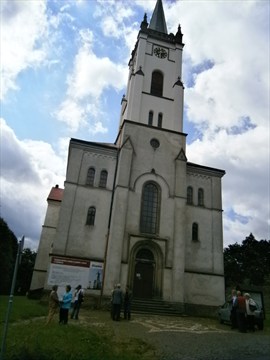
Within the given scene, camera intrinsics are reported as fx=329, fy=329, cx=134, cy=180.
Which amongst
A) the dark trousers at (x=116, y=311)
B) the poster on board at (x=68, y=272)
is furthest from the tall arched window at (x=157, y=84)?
the dark trousers at (x=116, y=311)

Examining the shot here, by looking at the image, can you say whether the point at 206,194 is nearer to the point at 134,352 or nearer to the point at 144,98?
the point at 144,98

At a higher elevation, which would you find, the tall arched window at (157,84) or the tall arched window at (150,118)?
the tall arched window at (157,84)

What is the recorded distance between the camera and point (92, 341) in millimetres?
9875

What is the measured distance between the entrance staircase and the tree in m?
38.2

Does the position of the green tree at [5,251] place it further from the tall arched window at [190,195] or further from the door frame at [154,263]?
the tall arched window at [190,195]

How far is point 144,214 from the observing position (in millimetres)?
27750

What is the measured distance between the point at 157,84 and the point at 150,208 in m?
13.8

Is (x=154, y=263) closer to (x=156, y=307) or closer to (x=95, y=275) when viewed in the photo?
(x=156, y=307)

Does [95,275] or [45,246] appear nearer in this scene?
[95,275]

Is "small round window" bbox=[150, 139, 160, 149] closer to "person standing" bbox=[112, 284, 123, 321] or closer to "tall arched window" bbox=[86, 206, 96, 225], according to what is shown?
"tall arched window" bbox=[86, 206, 96, 225]

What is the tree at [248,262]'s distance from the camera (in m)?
60.0

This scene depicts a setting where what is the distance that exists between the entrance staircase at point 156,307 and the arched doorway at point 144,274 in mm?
1033

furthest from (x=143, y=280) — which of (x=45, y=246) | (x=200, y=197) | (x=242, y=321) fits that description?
(x=45, y=246)

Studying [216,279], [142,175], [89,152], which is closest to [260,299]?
[216,279]
